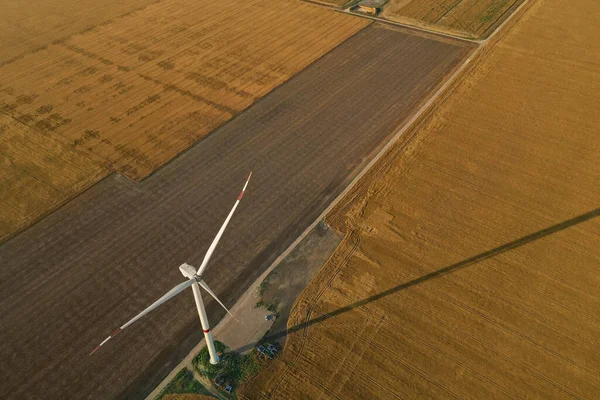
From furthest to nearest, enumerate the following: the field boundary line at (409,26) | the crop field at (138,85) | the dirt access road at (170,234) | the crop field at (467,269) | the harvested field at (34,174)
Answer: the field boundary line at (409,26) < the crop field at (138,85) < the harvested field at (34,174) < the dirt access road at (170,234) < the crop field at (467,269)

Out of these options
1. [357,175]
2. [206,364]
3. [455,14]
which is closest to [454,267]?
[357,175]

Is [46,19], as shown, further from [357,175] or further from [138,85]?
[357,175]

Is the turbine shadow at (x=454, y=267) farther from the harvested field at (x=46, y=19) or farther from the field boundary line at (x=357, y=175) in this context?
the harvested field at (x=46, y=19)

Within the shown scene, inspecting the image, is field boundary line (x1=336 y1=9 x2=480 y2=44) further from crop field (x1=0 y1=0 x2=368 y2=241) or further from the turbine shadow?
Answer: the turbine shadow

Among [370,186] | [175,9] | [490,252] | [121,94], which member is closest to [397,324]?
[490,252]

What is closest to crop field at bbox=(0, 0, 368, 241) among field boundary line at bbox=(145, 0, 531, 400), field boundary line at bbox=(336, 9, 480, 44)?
field boundary line at bbox=(336, 9, 480, 44)

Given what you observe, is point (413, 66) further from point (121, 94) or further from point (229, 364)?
point (229, 364)

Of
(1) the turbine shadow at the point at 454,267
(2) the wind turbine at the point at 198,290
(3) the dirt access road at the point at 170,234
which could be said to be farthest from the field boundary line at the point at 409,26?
(2) the wind turbine at the point at 198,290
